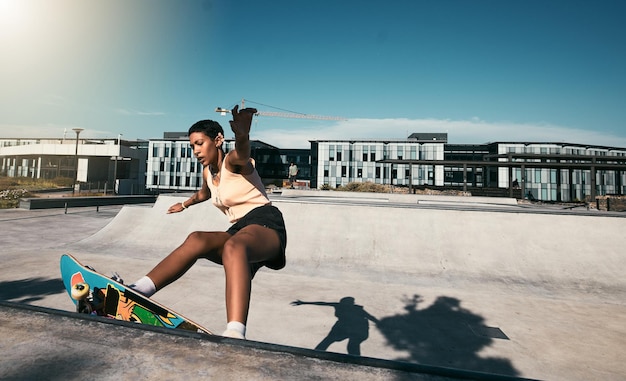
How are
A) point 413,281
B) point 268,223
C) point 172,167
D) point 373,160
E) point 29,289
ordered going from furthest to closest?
point 172,167 → point 373,160 → point 413,281 → point 29,289 → point 268,223

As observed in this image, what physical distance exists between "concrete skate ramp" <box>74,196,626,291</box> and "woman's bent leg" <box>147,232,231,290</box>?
18.2 ft

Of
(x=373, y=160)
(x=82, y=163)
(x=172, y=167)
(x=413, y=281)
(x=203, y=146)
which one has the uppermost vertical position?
(x=373, y=160)

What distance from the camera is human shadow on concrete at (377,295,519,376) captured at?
367 centimetres

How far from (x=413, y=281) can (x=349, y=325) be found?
2.97 metres

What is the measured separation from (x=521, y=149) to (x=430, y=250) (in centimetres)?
6394

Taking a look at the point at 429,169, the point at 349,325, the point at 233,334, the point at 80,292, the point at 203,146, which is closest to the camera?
the point at 233,334

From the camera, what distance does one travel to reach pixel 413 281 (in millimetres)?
7066

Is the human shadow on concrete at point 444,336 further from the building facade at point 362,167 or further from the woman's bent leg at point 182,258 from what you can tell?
the building facade at point 362,167

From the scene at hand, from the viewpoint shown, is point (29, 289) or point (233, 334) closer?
point (233, 334)

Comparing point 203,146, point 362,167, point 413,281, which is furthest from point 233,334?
point 362,167

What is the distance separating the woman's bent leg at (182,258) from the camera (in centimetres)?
222

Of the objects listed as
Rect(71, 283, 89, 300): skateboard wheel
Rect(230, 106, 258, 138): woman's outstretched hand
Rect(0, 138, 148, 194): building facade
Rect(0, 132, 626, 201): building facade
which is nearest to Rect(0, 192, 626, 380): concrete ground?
Rect(71, 283, 89, 300): skateboard wheel

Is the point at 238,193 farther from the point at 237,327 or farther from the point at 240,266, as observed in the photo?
the point at 237,327

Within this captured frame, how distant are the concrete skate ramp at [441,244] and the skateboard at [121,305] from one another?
5527 mm
